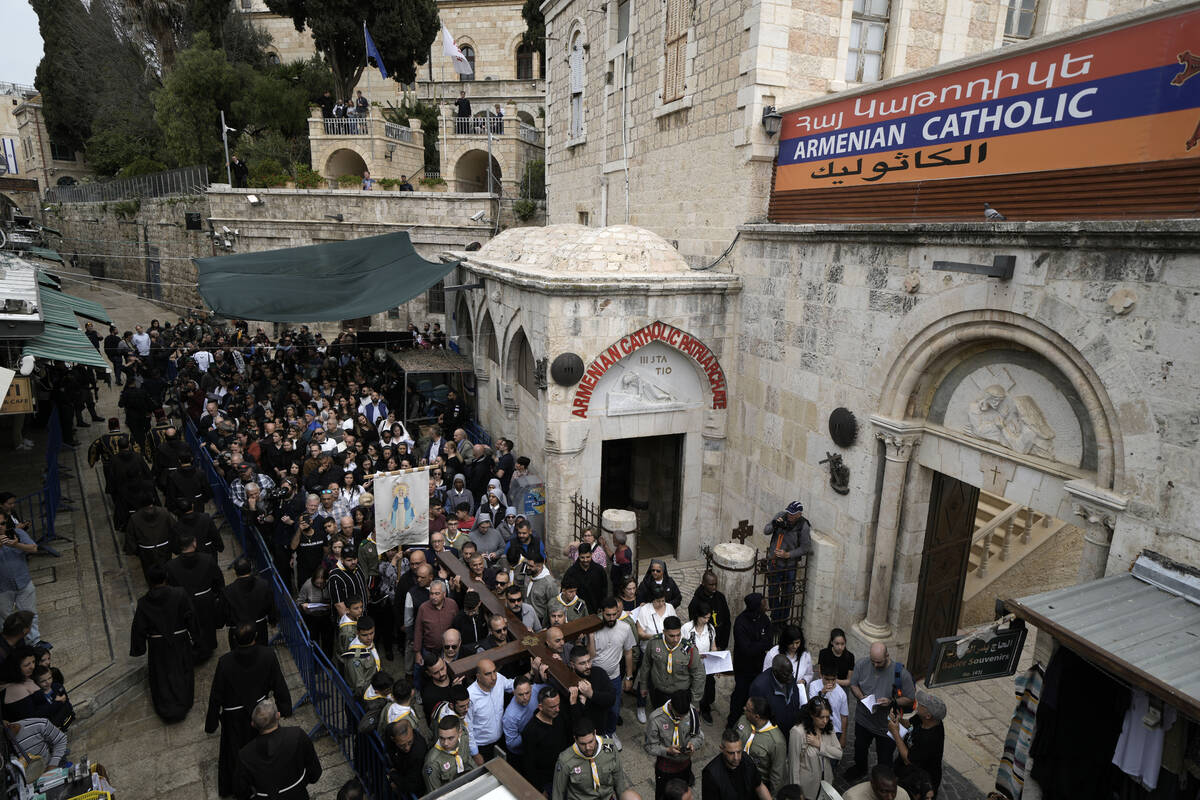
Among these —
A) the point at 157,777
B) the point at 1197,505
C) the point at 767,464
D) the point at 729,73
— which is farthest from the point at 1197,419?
the point at 157,777

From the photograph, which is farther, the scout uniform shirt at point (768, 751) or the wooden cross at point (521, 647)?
the wooden cross at point (521, 647)

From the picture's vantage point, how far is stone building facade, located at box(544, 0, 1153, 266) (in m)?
8.95

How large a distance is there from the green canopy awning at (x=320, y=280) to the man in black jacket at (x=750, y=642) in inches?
328

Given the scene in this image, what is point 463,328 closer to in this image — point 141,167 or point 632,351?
point 632,351

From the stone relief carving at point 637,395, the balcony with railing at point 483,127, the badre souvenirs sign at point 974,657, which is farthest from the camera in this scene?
the balcony with railing at point 483,127

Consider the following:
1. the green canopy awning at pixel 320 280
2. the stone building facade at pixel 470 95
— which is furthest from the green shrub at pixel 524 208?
the green canopy awning at pixel 320 280

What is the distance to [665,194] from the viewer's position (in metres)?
11.4

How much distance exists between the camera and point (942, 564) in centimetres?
743

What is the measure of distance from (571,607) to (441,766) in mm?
2124

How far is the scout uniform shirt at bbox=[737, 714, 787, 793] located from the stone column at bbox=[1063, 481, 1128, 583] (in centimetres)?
273

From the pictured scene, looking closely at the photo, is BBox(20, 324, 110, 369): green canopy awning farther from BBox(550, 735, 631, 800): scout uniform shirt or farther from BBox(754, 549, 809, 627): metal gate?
BBox(754, 549, 809, 627): metal gate

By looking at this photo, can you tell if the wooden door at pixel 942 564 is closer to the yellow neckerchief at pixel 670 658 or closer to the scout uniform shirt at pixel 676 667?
the scout uniform shirt at pixel 676 667

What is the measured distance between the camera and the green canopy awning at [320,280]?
39.1 ft

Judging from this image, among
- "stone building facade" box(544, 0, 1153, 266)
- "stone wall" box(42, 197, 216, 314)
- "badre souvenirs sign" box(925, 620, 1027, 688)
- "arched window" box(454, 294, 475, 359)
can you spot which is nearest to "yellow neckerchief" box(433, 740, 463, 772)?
"badre souvenirs sign" box(925, 620, 1027, 688)
